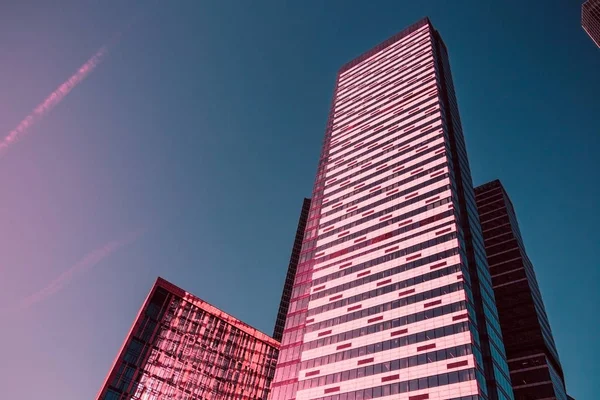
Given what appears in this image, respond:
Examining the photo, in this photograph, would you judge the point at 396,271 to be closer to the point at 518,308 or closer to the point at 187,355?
the point at 187,355

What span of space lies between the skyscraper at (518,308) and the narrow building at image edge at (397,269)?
38966 mm

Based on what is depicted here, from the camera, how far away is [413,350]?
66.3 m

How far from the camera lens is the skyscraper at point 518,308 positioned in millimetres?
104062

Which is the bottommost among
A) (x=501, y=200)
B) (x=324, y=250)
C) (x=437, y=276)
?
(x=437, y=276)

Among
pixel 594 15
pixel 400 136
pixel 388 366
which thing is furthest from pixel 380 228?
pixel 594 15

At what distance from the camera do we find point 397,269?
79.3 metres

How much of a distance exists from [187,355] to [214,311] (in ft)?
46.4

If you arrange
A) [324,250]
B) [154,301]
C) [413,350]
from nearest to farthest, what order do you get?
[413,350] → [324,250] → [154,301]

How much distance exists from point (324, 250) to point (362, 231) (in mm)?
9394

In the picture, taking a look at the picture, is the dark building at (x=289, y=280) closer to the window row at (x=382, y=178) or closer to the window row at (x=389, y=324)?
the window row at (x=382, y=178)

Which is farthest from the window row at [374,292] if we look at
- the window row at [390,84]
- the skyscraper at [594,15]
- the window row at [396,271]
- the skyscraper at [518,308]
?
the skyscraper at [594,15]

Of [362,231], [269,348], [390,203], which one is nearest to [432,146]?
[390,203]

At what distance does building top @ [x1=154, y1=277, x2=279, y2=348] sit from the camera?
354ft

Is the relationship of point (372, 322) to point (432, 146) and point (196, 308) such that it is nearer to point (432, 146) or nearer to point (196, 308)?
point (432, 146)
